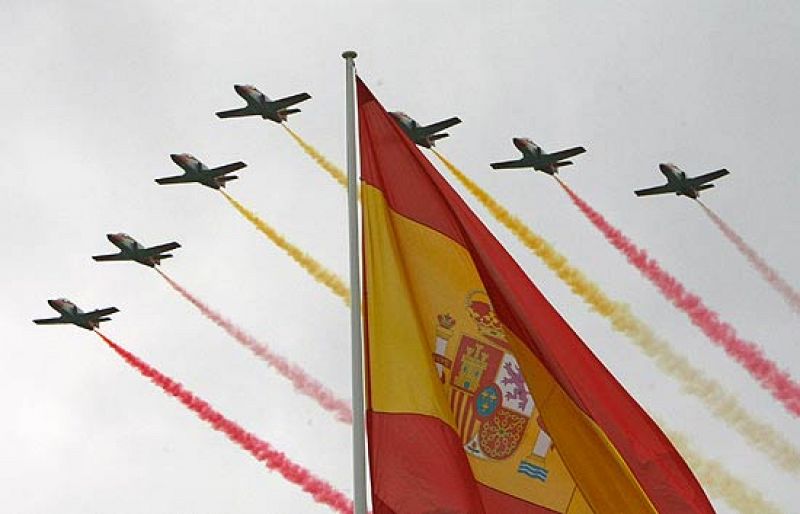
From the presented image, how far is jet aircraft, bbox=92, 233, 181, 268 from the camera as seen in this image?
102 meters

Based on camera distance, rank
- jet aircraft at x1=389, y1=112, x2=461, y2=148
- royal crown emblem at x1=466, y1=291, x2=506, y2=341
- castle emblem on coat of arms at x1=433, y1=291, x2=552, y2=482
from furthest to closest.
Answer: jet aircraft at x1=389, y1=112, x2=461, y2=148 < royal crown emblem at x1=466, y1=291, x2=506, y2=341 < castle emblem on coat of arms at x1=433, y1=291, x2=552, y2=482

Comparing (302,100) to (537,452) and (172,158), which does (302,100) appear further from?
(537,452)

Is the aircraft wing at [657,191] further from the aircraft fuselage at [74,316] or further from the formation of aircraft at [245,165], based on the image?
the aircraft fuselage at [74,316]

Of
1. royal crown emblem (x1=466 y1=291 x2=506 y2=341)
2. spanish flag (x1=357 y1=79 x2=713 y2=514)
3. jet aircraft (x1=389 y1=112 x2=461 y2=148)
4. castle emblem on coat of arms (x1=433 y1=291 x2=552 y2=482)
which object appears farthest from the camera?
jet aircraft (x1=389 y1=112 x2=461 y2=148)

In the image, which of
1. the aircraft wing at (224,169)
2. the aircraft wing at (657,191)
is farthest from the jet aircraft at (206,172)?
the aircraft wing at (657,191)

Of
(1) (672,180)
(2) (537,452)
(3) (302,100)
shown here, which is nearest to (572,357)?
(2) (537,452)

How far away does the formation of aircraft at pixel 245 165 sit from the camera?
9378 cm

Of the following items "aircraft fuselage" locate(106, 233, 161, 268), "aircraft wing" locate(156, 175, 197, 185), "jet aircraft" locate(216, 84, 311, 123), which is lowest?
"aircraft fuselage" locate(106, 233, 161, 268)

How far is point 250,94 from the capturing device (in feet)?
310

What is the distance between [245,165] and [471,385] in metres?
78.3

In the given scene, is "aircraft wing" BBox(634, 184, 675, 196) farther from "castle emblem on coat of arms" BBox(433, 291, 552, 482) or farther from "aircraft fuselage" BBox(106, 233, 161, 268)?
"castle emblem on coat of arms" BBox(433, 291, 552, 482)

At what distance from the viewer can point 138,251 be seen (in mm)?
102500

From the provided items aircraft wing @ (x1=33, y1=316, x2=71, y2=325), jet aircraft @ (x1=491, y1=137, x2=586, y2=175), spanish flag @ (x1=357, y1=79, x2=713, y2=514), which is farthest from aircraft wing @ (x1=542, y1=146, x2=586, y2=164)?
spanish flag @ (x1=357, y1=79, x2=713, y2=514)

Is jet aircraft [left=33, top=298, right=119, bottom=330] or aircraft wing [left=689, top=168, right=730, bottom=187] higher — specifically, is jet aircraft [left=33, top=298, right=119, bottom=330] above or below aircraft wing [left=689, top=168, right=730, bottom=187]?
below
